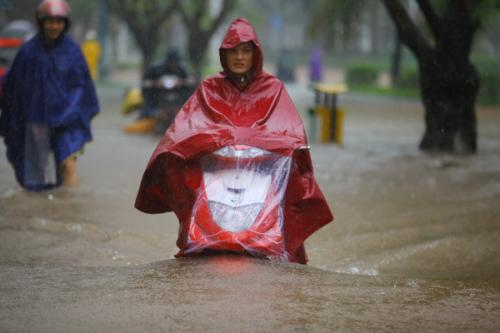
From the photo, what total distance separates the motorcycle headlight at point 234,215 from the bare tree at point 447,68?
9.60 m

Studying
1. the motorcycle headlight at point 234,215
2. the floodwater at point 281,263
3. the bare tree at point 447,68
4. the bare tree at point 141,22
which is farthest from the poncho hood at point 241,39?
the bare tree at point 141,22

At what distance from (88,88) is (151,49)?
23.0 meters

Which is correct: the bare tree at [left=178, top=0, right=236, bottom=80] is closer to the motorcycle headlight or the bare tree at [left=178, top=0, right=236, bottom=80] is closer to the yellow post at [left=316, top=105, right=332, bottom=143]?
the yellow post at [left=316, top=105, right=332, bottom=143]

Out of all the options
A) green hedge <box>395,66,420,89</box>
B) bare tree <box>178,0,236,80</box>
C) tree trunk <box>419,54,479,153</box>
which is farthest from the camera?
green hedge <box>395,66,420,89</box>

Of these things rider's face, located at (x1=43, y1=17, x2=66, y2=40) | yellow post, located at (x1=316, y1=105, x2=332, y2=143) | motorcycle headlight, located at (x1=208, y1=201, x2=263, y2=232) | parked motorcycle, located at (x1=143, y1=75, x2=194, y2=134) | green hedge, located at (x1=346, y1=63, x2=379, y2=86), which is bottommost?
green hedge, located at (x1=346, y1=63, x2=379, y2=86)

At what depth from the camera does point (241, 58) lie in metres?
6.55

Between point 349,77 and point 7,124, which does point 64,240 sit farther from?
point 349,77

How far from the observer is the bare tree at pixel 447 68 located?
609 inches

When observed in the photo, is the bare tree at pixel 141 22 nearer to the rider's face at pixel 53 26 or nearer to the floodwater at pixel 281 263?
the floodwater at pixel 281 263

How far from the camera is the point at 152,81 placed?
18.8 metres

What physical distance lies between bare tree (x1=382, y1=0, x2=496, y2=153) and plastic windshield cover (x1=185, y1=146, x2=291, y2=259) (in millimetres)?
9410

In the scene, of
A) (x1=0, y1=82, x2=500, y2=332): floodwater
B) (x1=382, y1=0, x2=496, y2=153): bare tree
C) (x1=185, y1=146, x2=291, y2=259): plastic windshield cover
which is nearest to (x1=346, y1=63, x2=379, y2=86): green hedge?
(x1=382, y1=0, x2=496, y2=153): bare tree

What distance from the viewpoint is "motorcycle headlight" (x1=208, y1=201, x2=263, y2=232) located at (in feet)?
19.8

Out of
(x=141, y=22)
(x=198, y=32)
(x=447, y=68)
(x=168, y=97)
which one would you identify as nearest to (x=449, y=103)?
(x=447, y=68)
